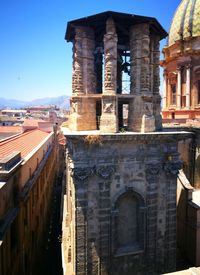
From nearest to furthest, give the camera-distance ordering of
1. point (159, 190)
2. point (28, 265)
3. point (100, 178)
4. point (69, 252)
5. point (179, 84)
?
point (100, 178) < point (159, 190) < point (69, 252) < point (28, 265) < point (179, 84)

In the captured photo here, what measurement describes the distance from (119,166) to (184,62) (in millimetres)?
19415

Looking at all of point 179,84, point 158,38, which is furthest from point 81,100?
point 179,84

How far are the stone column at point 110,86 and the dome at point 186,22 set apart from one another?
18.2 meters

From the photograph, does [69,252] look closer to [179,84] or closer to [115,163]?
[115,163]

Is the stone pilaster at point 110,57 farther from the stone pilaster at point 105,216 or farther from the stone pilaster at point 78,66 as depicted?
the stone pilaster at point 105,216

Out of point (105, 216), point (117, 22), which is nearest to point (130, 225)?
point (105, 216)

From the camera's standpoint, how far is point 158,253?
11.7 metres

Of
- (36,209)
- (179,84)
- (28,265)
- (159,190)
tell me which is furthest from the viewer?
(179,84)

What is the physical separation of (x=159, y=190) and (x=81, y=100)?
5.46 m

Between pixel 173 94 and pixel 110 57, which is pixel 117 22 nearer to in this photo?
pixel 110 57

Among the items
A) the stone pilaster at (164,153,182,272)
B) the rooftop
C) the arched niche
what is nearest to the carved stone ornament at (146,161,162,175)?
the stone pilaster at (164,153,182,272)

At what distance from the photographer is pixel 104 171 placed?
34.6ft

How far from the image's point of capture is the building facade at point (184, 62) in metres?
25.7

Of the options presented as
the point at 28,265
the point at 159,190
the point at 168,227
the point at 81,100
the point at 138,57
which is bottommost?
the point at 28,265
